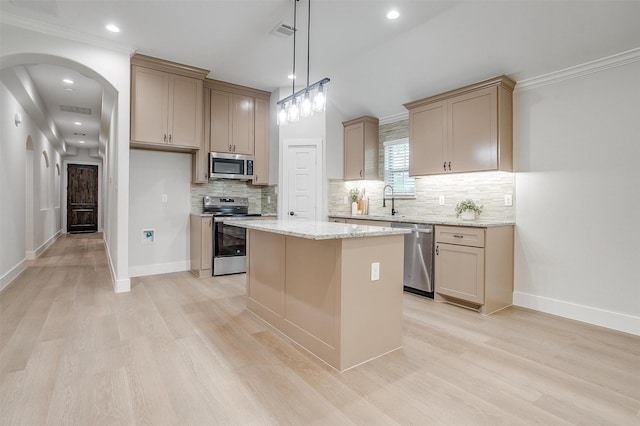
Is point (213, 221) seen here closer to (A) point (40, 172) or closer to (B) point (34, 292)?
(B) point (34, 292)

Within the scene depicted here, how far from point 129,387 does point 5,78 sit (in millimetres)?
4331

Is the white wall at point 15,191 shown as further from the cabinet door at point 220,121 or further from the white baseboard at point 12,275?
the cabinet door at point 220,121

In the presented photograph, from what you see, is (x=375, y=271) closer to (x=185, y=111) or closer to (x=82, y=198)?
(x=185, y=111)

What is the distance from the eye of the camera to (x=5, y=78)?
13.2 ft

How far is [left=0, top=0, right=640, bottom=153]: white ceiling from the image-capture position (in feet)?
9.36

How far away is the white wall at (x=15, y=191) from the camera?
4.05 metres

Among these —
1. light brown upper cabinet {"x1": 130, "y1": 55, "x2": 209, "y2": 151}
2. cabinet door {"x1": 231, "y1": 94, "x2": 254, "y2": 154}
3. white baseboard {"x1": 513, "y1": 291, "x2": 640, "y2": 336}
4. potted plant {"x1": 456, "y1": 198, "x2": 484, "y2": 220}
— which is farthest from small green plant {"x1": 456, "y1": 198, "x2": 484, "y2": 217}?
light brown upper cabinet {"x1": 130, "y1": 55, "x2": 209, "y2": 151}

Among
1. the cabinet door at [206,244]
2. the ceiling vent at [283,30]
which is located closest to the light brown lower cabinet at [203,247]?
the cabinet door at [206,244]

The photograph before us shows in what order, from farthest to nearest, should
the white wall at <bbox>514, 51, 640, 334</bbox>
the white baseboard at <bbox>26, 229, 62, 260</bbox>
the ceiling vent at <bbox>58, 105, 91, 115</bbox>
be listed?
the ceiling vent at <bbox>58, 105, 91, 115</bbox>
the white baseboard at <bbox>26, 229, 62, 260</bbox>
the white wall at <bbox>514, 51, 640, 334</bbox>

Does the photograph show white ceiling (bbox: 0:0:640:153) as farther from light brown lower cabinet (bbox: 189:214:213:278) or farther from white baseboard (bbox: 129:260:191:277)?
white baseboard (bbox: 129:260:191:277)

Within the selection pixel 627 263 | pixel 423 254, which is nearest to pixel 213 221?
pixel 423 254

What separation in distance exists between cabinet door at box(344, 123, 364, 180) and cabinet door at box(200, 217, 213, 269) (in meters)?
2.21

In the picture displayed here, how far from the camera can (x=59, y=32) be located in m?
3.45

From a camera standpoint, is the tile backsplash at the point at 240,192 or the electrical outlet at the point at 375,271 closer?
the electrical outlet at the point at 375,271
